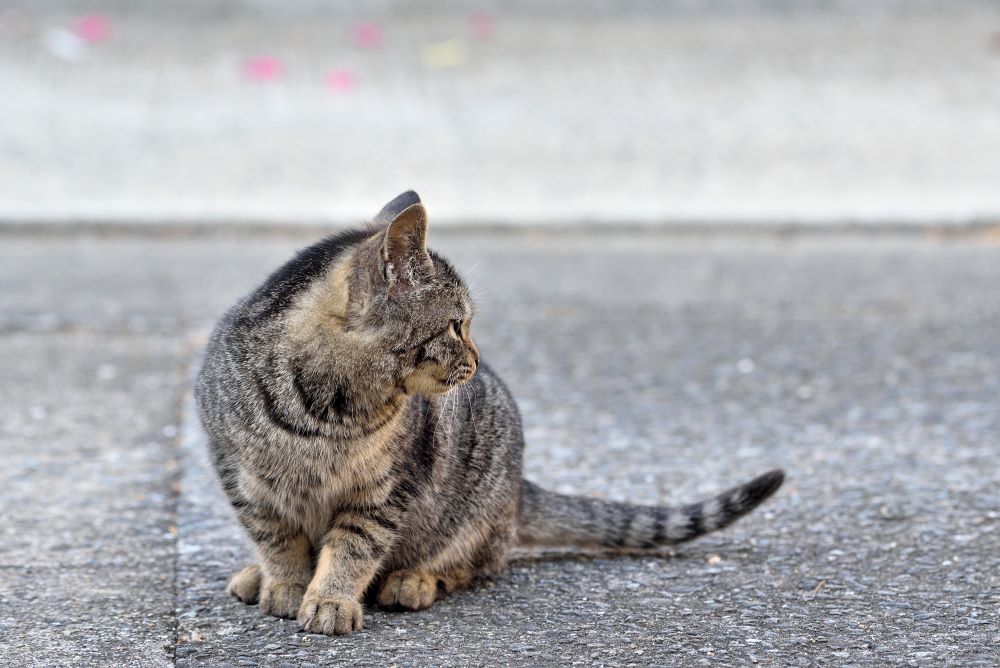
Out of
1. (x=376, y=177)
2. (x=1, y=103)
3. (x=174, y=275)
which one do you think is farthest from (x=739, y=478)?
(x=1, y=103)

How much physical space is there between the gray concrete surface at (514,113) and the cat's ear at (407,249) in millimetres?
4085

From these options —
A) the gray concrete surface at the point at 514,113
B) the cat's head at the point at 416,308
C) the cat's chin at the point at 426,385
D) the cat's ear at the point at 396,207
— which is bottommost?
the cat's chin at the point at 426,385

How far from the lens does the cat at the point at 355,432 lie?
10.3 ft

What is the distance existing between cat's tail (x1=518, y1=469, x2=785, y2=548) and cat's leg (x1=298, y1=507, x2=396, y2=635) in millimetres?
512

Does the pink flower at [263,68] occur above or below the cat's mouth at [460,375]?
above

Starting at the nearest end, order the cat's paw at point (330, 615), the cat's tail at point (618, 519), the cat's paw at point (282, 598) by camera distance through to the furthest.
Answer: the cat's paw at point (330, 615), the cat's paw at point (282, 598), the cat's tail at point (618, 519)

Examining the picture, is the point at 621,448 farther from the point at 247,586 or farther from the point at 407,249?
the point at 407,249

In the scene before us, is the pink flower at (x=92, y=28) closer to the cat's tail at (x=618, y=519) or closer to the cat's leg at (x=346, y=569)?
the cat's tail at (x=618, y=519)

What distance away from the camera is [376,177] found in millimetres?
7656

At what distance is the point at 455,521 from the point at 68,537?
1140 millimetres

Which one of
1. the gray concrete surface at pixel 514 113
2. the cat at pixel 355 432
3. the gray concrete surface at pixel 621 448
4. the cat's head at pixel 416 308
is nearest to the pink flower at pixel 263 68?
the gray concrete surface at pixel 514 113

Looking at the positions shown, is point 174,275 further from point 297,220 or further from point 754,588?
point 754,588

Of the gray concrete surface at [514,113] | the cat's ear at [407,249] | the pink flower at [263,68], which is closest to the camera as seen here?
the cat's ear at [407,249]

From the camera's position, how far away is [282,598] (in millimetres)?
3287
